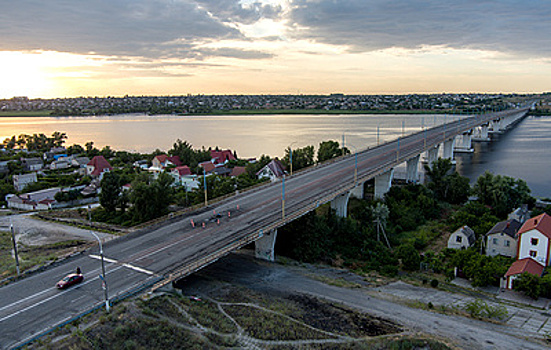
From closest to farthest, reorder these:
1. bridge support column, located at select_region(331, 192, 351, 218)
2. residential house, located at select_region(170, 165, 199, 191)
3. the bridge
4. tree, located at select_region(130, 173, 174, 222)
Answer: the bridge
bridge support column, located at select_region(331, 192, 351, 218)
tree, located at select_region(130, 173, 174, 222)
residential house, located at select_region(170, 165, 199, 191)

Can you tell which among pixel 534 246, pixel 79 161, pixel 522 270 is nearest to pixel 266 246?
pixel 522 270

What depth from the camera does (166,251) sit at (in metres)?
28.6

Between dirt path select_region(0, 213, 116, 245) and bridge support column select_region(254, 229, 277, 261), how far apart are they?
1547 centimetres

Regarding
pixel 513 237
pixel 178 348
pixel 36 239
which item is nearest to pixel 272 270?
pixel 178 348

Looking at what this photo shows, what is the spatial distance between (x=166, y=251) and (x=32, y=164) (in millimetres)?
84010

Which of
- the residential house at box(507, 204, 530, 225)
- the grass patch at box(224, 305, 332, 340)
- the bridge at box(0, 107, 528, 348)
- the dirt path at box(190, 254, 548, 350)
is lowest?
the dirt path at box(190, 254, 548, 350)

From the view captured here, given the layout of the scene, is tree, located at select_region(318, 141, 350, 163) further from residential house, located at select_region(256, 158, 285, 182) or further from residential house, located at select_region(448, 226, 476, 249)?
residential house, located at select_region(448, 226, 476, 249)

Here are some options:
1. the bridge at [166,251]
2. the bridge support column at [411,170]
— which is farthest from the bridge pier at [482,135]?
the bridge at [166,251]

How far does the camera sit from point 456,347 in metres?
22.7

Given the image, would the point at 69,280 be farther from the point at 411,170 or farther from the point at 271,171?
the point at 411,170

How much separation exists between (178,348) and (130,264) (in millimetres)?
9117

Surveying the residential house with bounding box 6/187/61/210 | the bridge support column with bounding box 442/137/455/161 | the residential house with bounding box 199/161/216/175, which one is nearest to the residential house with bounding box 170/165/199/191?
the residential house with bounding box 199/161/216/175

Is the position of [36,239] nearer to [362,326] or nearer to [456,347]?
[362,326]

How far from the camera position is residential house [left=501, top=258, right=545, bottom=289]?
31.6m
